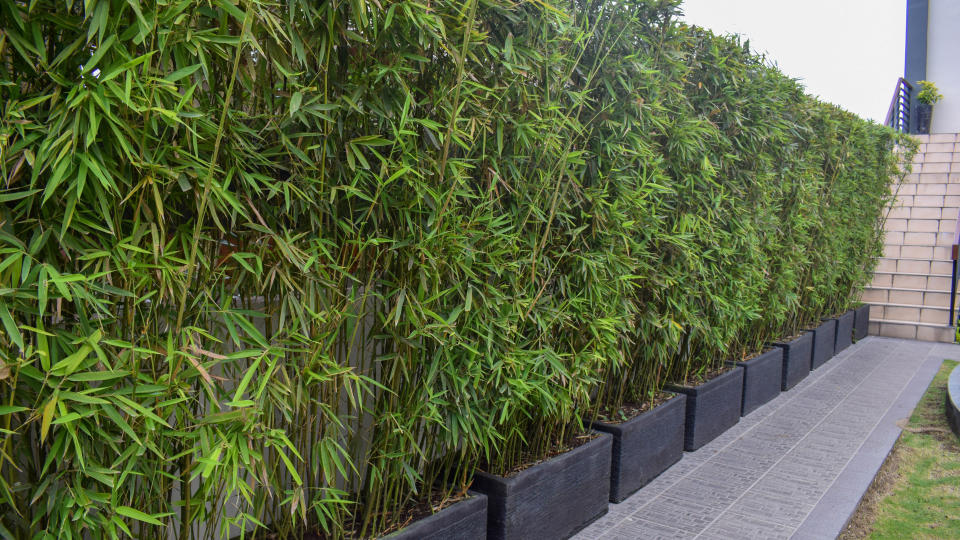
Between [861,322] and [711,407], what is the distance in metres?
4.82

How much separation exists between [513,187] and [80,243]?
1.35 meters

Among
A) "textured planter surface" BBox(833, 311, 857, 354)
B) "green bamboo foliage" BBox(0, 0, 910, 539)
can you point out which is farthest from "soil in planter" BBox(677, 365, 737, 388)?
"textured planter surface" BBox(833, 311, 857, 354)

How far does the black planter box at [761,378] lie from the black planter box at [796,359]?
0.12 metres

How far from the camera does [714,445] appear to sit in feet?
12.6

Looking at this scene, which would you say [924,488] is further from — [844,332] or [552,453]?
[844,332]

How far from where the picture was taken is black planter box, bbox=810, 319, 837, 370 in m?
5.89

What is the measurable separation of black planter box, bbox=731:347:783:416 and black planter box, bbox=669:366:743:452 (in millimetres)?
132

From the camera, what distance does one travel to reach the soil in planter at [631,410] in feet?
10.2

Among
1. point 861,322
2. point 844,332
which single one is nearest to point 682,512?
point 844,332

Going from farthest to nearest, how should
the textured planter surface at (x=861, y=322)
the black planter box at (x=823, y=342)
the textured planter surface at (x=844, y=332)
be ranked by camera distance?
the textured planter surface at (x=861, y=322)
the textured planter surface at (x=844, y=332)
the black planter box at (x=823, y=342)

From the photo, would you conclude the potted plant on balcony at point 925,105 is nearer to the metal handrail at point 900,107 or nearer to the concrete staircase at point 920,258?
the metal handrail at point 900,107

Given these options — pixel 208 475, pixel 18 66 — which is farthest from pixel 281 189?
pixel 208 475

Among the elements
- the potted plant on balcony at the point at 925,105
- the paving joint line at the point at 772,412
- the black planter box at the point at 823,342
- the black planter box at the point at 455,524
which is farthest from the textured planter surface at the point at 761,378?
the potted plant on balcony at the point at 925,105

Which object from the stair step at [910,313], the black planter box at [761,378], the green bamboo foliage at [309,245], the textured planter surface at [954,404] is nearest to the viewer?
the green bamboo foliage at [309,245]
